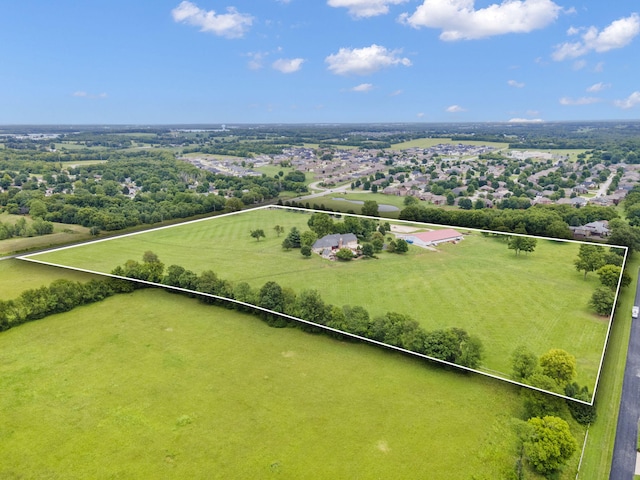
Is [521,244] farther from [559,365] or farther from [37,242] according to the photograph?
[37,242]

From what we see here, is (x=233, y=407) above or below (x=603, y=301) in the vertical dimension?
below

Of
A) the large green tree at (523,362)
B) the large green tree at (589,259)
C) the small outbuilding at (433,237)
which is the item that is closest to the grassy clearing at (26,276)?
the small outbuilding at (433,237)

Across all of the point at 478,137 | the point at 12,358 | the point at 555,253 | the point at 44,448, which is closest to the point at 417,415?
the point at 555,253

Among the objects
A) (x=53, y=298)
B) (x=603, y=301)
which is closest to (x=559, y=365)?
(x=603, y=301)

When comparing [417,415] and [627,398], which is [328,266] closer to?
[417,415]

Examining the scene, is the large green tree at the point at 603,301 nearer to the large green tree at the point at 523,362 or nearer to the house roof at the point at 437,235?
the large green tree at the point at 523,362
